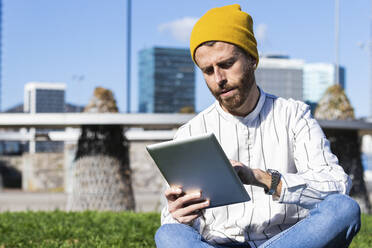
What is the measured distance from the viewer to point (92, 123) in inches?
289

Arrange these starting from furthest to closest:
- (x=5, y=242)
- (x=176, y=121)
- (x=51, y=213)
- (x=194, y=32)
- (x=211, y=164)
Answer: (x=176, y=121) < (x=51, y=213) < (x=5, y=242) < (x=194, y=32) < (x=211, y=164)

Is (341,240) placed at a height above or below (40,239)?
above

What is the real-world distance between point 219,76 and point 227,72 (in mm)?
39

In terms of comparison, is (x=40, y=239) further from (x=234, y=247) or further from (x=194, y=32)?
(x=194, y=32)

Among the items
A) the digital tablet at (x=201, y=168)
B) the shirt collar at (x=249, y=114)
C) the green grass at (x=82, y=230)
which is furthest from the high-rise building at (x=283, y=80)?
the digital tablet at (x=201, y=168)

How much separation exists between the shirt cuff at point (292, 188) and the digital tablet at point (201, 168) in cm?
15

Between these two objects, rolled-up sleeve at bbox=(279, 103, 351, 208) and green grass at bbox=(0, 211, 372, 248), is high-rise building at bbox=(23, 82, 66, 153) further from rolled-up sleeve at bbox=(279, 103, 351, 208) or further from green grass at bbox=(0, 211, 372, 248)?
rolled-up sleeve at bbox=(279, 103, 351, 208)

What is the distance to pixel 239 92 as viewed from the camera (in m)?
2.25

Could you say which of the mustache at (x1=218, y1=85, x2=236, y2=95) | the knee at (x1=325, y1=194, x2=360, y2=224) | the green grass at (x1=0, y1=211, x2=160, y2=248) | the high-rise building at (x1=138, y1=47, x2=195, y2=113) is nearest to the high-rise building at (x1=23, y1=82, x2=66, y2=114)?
the green grass at (x1=0, y1=211, x2=160, y2=248)

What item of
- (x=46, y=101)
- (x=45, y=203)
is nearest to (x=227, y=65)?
(x=46, y=101)

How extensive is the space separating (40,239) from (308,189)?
2849 mm

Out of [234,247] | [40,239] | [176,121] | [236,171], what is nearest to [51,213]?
[40,239]

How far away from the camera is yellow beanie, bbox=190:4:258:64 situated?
2.16m

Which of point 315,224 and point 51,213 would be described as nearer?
point 315,224
